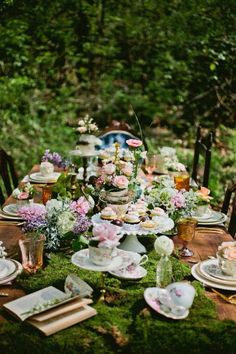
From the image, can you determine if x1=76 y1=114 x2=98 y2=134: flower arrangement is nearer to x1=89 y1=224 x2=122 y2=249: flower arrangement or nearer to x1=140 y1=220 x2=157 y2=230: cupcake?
x1=140 y1=220 x2=157 y2=230: cupcake

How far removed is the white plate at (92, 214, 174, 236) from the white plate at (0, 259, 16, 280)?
422 mm

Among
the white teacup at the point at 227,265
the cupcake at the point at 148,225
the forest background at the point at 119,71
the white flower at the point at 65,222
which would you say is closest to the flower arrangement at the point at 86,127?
the white flower at the point at 65,222

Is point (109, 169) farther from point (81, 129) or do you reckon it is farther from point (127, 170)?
point (81, 129)

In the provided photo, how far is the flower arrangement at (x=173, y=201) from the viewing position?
2939 millimetres

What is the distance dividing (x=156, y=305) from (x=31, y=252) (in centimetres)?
67

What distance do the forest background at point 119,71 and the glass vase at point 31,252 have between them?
376 centimetres

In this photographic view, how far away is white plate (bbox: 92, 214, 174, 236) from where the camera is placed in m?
2.61

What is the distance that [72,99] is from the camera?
7457mm

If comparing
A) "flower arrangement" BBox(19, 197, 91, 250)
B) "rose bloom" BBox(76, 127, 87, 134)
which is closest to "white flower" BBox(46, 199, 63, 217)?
"flower arrangement" BBox(19, 197, 91, 250)

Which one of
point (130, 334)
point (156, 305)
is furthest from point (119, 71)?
point (130, 334)

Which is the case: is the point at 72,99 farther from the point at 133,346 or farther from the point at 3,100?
the point at 133,346

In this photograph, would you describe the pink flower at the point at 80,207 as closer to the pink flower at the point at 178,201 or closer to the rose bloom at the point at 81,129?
the pink flower at the point at 178,201

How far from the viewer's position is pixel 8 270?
2.47m

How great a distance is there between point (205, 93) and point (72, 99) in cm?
170
